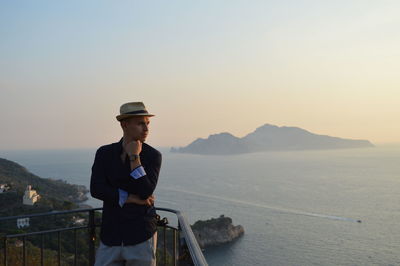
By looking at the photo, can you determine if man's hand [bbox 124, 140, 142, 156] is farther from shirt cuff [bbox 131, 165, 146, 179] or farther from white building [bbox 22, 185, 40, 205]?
white building [bbox 22, 185, 40, 205]

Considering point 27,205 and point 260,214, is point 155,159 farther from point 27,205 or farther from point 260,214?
point 260,214

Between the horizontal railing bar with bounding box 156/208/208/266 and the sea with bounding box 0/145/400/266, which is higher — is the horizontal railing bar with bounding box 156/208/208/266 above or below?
above

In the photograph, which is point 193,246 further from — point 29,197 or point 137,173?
point 29,197

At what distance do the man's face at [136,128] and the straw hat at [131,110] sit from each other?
0.03 meters

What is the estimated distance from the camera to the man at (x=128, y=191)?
84.7 inches

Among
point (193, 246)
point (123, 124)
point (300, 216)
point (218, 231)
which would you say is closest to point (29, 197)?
point (218, 231)

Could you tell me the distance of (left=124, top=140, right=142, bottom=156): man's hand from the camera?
214cm

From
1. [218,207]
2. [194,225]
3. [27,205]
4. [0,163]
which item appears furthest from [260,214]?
[0,163]

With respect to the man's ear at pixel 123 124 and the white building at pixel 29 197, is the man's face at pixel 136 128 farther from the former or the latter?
the white building at pixel 29 197

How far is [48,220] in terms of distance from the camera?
23.9 metres

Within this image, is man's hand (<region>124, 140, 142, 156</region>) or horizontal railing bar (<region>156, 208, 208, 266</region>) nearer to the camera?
horizontal railing bar (<region>156, 208, 208, 266</region>)

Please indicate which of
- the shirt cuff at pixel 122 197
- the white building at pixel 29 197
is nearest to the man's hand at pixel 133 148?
the shirt cuff at pixel 122 197

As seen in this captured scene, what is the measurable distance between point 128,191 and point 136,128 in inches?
16.2

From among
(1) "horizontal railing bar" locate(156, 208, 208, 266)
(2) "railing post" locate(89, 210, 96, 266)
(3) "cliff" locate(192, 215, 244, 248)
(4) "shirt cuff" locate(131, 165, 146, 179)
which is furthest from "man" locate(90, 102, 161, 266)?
(3) "cliff" locate(192, 215, 244, 248)
